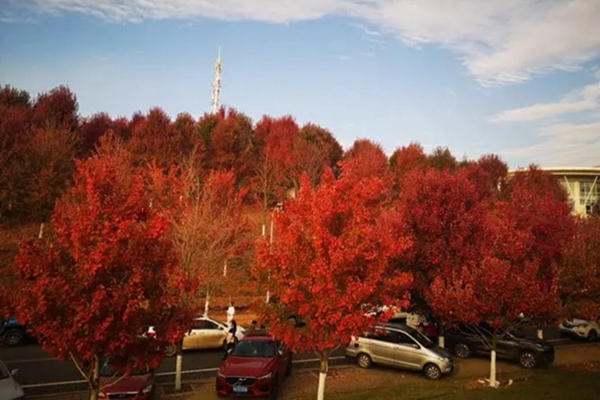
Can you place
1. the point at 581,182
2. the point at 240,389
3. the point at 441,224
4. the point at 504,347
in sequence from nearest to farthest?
the point at 240,389
the point at 441,224
the point at 504,347
the point at 581,182

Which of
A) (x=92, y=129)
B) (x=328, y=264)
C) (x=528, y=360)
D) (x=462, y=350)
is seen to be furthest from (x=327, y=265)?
(x=92, y=129)

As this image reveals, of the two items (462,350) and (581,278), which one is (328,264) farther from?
(581,278)

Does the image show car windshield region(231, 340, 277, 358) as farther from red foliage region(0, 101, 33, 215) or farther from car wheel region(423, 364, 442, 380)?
red foliage region(0, 101, 33, 215)

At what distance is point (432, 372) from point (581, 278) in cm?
742

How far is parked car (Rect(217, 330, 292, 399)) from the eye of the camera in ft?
43.2

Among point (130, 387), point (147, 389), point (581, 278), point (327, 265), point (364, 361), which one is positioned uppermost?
point (327, 265)

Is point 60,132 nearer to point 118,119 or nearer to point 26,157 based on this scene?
point 26,157

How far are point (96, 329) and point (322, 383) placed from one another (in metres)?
6.11

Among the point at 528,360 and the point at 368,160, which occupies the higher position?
the point at 368,160

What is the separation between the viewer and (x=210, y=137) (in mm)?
48906

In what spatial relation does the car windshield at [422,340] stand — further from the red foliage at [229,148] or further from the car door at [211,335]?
the red foliage at [229,148]

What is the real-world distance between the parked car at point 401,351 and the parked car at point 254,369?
3.40 meters

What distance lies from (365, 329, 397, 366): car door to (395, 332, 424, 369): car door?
0.63 feet

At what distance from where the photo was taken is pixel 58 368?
16312 mm
